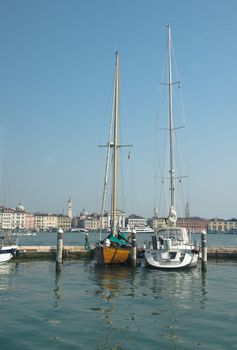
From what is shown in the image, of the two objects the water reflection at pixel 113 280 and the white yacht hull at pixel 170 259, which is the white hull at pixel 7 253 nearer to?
the water reflection at pixel 113 280

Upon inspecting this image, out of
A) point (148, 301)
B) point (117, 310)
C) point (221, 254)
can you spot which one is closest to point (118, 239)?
point (221, 254)

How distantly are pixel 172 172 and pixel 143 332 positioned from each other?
25762 millimetres

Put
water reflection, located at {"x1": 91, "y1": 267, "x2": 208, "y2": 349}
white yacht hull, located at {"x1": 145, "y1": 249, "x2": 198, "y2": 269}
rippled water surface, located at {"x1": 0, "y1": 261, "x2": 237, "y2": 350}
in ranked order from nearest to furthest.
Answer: rippled water surface, located at {"x1": 0, "y1": 261, "x2": 237, "y2": 350} → water reflection, located at {"x1": 91, "y1": 267, "x2": 208, "y2": 349} → white yacht hull, located at {"x1": 145, "y1": 249, "x2": 198, "y2": 269}

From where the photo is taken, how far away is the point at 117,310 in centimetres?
1816

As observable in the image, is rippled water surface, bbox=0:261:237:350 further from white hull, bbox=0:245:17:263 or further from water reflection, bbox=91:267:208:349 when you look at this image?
white hull, bbox=0:245:17:263

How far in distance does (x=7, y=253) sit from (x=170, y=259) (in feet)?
48.2

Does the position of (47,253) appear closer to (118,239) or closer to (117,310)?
(118,239)

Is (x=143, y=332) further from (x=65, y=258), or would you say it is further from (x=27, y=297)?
(x=65, y=258)

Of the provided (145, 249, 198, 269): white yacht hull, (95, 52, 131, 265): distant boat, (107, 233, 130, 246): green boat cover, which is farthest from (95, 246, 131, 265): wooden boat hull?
(145, 249, 198, 269): white yacht hull

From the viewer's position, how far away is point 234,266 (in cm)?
3744

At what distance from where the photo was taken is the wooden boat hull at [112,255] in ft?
109

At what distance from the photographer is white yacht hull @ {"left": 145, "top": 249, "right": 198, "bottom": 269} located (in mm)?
32312

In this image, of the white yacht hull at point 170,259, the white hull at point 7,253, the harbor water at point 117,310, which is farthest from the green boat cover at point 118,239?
the white hull at point 7,253

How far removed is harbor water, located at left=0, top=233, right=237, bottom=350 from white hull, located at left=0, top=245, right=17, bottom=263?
4124mm
